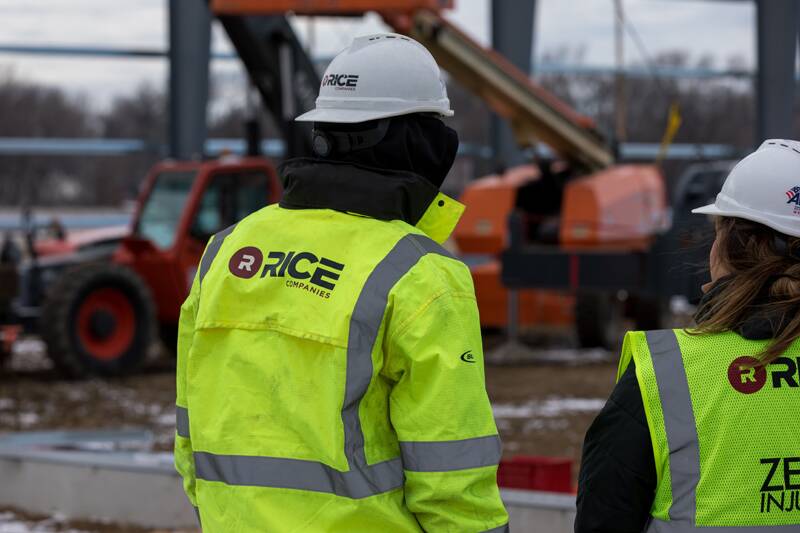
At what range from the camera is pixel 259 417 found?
9.02 feet

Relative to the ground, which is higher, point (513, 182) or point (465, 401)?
point (513, 182)

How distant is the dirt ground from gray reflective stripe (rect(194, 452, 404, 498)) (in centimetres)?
542

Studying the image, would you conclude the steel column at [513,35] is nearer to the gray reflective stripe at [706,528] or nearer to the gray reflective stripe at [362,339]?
the gray reflective stripe at [362,339]

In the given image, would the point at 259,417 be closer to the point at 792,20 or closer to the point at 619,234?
the point at 619,234

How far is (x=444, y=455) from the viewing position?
2.60m

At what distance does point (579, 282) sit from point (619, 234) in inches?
47.2

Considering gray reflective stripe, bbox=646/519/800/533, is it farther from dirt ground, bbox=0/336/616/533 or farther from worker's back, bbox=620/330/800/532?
dirt ground, bbox=0/336/616/533

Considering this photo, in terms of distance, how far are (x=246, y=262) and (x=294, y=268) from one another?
13cm

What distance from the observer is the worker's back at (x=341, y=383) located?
2.61 m

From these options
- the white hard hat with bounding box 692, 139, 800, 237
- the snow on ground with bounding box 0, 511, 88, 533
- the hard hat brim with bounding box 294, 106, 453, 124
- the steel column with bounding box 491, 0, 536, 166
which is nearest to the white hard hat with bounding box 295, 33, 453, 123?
the hard hat brim with bounding box 294, 106, 453, 124

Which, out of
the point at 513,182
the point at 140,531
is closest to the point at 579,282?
the point at 513,182

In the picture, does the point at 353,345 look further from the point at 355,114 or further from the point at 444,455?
the point at 355,114

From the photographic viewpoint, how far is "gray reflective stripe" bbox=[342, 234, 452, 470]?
264 centimetres

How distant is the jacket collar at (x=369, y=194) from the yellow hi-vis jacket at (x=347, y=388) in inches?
0.8
